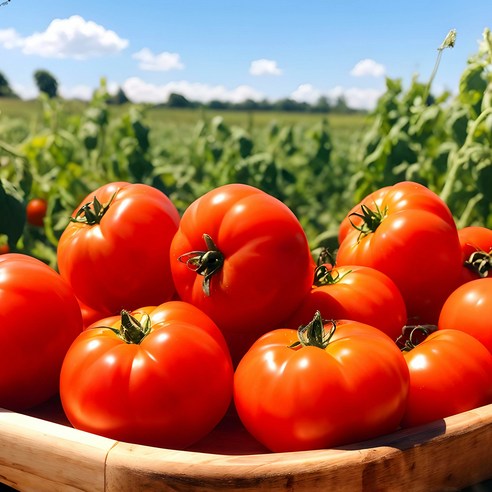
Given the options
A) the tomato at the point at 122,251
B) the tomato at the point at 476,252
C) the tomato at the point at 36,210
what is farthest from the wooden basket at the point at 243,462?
the tomato at the point at 36,210

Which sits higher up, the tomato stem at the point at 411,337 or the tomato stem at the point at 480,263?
the tomato stem at the point at 480,263

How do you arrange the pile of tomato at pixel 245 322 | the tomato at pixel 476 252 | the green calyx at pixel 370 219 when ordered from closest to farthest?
the pile of tomato at pixel 245 322 < the green calyx at pixel 370 219 < the tomato at pixel 476 252

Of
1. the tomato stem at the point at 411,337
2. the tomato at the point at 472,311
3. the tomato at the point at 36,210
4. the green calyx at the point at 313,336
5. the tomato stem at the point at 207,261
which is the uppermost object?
the tomato stem at the point at 207,261

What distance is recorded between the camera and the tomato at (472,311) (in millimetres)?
1746

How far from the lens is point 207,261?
1.55 metres

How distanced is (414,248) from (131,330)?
78cm

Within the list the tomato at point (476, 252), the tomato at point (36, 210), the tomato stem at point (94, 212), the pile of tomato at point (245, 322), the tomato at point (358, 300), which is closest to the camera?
the pile of tomato at point (245, 322)

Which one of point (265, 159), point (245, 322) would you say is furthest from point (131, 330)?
point (265, 159)

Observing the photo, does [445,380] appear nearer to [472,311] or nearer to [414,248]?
[472,311]

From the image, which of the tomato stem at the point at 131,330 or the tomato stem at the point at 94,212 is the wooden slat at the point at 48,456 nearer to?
the tomato stem at the point at 131,330

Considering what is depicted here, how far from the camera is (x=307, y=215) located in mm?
7918

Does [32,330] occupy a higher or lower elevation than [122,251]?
lower

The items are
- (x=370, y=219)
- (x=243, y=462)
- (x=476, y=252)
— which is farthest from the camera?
(x=476, y=252)

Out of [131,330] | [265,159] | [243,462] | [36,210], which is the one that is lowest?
[36,210]
